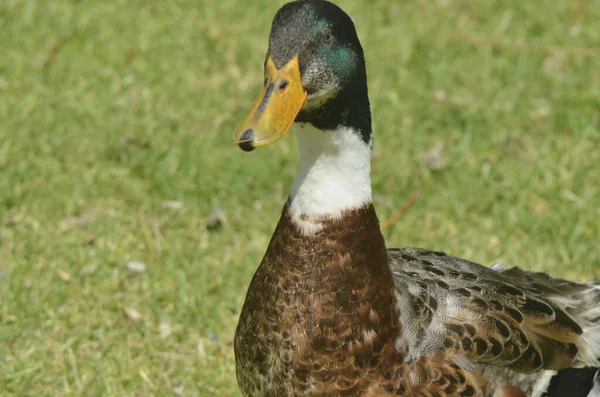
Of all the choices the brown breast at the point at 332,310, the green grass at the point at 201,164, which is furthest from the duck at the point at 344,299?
the green grass at the point at 201,164

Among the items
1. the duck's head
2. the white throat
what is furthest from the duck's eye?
the white throat

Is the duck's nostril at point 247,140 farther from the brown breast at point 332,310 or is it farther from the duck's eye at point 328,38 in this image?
the brown breast at point 332,310

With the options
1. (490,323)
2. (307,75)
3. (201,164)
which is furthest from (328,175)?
(201,164)

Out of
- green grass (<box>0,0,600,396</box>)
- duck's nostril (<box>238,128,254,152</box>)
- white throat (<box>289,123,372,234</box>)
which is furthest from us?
green grass (<box>0,0,600,396</box>)

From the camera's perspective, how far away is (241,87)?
231 inches

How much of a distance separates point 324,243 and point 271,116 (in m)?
0.50

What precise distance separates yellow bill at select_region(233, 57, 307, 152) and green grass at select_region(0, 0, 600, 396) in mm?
1592

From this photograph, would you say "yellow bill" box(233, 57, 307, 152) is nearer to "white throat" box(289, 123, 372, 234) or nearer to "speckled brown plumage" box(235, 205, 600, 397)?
"white throat" box(289, 123, 372, 234)

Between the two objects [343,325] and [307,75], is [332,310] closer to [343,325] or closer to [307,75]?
[343,325]

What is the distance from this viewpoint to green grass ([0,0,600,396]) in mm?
4141

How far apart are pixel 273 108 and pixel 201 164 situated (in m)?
2.60

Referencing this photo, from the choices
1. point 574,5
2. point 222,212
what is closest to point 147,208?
point 222,212

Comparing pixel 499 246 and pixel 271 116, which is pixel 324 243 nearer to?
pixel 271 116

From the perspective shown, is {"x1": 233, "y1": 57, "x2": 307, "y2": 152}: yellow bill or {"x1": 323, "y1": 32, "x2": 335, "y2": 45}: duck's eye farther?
{"x1": 323, "y1": 32, "x2": 335, "y2": 45}: duck's eye
